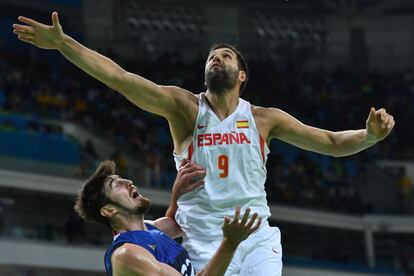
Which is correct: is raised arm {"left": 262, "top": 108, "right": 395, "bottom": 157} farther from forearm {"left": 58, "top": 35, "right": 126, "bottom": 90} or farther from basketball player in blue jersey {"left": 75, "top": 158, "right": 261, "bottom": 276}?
forearm {"left": 58, "top": 35, "right": 126, "bottom": 90}

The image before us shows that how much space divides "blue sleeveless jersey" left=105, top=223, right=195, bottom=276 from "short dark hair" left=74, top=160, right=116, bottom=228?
29 cm

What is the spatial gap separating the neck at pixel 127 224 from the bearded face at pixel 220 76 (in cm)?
111

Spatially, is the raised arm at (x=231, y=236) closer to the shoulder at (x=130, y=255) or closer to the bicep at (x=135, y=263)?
the bicep at (x=135, y=263)

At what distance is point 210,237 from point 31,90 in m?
16.7

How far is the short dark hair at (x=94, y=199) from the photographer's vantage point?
6500 millimetres

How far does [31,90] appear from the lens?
73.4 feet

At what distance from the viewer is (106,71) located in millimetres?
6129

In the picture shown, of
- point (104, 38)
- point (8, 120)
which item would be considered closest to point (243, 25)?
point (104, 38)

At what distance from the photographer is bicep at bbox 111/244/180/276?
5905mm

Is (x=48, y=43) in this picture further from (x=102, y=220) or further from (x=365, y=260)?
(x=365, y=260)

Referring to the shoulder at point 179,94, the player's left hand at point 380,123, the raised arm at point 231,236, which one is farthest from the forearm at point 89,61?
the player's left hand at point 380,123

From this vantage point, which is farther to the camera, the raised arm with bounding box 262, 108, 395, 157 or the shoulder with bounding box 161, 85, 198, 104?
the raised arm with bounding box 262, 108, 395, 157

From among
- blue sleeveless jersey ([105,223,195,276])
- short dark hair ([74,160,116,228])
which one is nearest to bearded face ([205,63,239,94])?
short dark hair ([74,160,116,228])

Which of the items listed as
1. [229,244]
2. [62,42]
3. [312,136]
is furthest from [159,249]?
[62,42]
